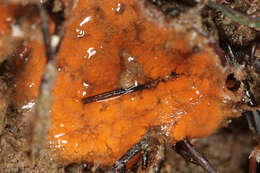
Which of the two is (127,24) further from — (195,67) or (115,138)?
(115,138)

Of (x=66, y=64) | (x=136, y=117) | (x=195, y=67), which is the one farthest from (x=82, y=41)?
(x=195, y=67)

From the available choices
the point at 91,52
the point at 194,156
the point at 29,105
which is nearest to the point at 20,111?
the point at 29,105

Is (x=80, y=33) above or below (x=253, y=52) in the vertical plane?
above

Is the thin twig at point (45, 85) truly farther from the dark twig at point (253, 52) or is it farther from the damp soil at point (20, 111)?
the dark twig at point (253, 52)

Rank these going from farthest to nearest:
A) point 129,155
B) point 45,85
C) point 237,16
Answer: point 129,155
point 237,16
point 45,85

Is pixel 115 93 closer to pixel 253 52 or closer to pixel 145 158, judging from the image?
pixel 145 158

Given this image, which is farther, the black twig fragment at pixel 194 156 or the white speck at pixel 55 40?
the black twig fragment at pixel 194 156

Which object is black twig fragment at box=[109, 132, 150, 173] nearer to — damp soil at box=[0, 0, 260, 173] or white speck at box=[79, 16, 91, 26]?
damp soil at box=[0, 0, 260, 173]

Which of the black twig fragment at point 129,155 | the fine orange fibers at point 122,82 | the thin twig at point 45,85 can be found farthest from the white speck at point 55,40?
the black twig fragment at point 129,155

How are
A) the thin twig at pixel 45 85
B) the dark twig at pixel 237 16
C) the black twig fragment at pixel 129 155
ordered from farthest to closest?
the black twig fragment at pixel 129 155
the dark twig at pixel 237 16
the thin twig at pixel 45 85
